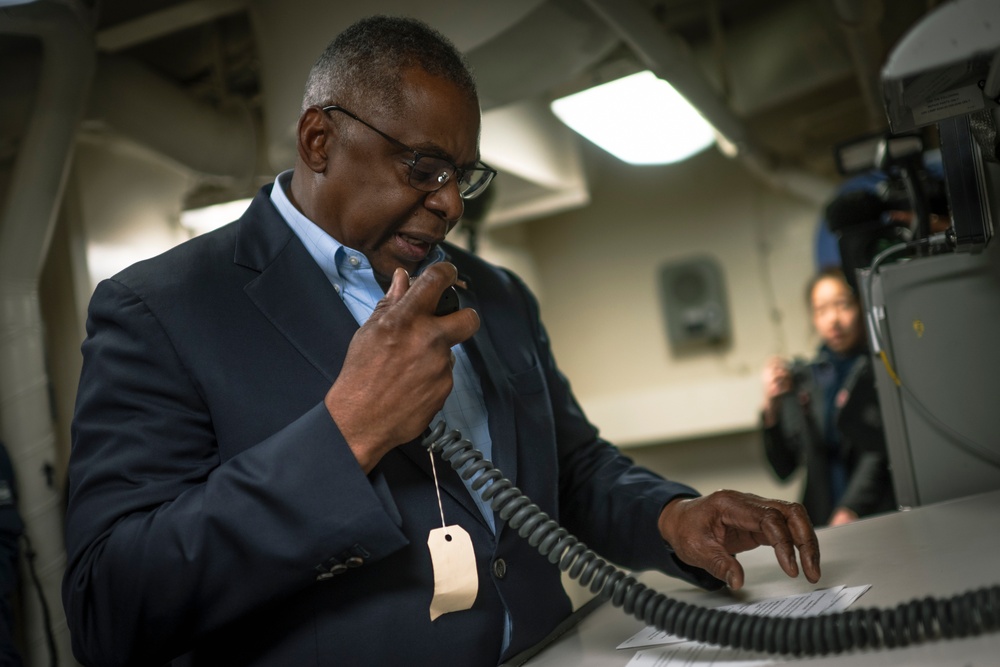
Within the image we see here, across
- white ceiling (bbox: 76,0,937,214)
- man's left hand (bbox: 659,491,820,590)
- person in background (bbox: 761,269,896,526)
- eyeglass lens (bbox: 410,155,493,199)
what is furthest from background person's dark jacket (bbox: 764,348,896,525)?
eyeglass lens (bbox: 410,155,493,199)

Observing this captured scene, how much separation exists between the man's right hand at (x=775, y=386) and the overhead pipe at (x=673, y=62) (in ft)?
3.33

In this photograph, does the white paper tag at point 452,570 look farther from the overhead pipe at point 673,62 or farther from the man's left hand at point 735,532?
the overhead pipe at point 673,62

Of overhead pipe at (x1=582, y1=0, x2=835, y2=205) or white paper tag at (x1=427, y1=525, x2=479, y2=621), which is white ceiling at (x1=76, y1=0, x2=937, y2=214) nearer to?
overhead pipe at (x1=582, y1=0, x2=835, y2=205)

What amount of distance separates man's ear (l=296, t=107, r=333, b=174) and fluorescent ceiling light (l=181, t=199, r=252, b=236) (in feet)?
7.38

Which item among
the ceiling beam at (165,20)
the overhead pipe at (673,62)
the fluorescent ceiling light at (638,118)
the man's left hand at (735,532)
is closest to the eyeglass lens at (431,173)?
the man's left hand at (735,532)

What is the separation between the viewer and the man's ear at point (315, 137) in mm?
1261

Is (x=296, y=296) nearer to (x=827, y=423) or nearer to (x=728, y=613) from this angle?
(x=728, y=613)

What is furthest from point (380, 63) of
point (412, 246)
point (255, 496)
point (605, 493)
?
point (605, 493)

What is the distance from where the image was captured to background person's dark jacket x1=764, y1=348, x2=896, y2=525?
2.95 metres

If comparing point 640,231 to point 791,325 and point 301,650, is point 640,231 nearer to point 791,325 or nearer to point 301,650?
point 791,325

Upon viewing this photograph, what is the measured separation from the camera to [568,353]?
5.39m

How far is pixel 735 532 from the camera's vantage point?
3.82 ft

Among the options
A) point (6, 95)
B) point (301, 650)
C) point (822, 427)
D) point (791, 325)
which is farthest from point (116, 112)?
point (791, 325)

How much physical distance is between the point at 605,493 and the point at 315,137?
75cm
